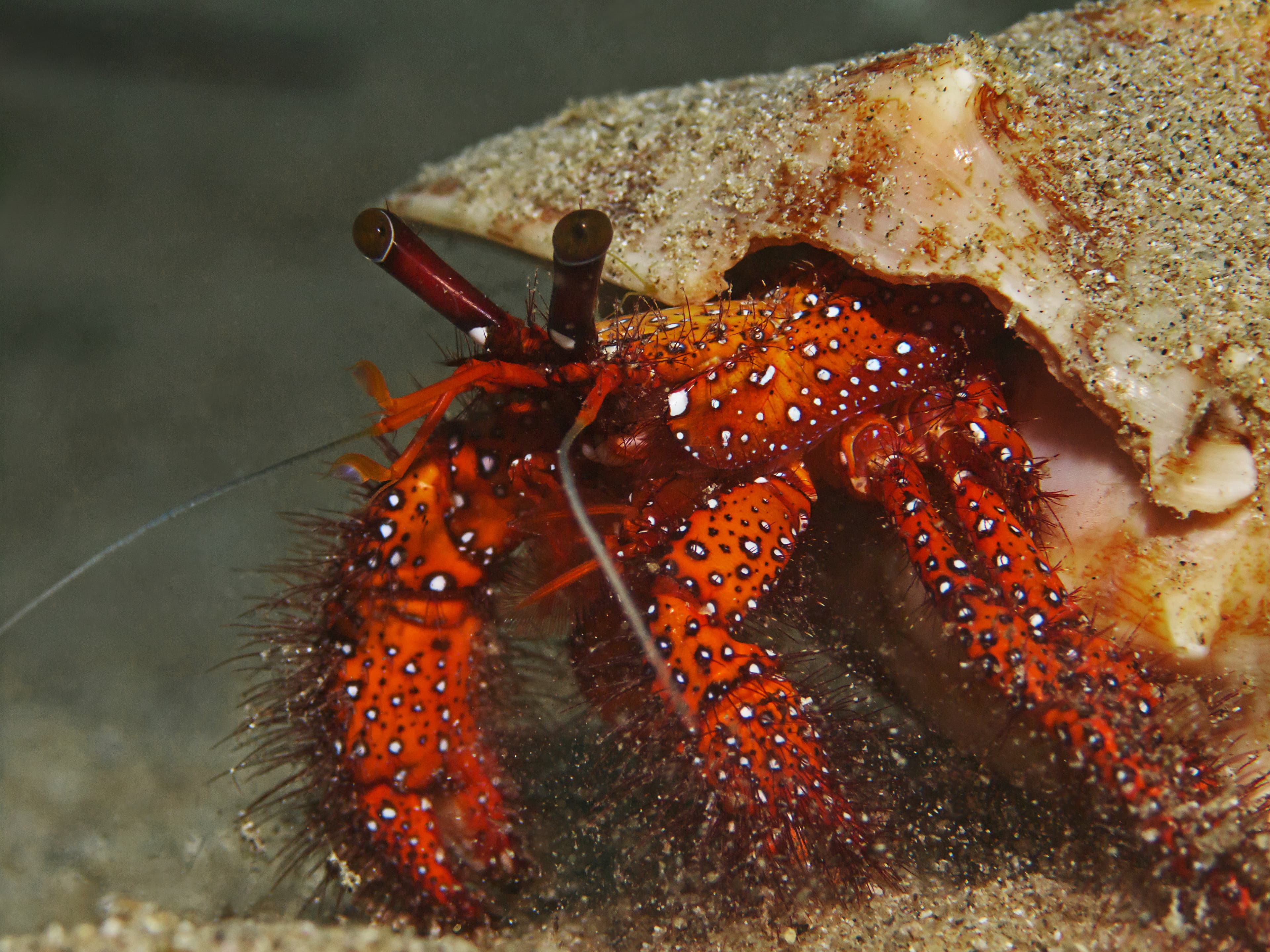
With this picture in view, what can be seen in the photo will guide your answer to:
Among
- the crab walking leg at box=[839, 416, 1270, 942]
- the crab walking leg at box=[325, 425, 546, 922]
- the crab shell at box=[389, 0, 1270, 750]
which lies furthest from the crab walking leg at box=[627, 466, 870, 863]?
the crab shell at box=[389, 0, 1270, 750]

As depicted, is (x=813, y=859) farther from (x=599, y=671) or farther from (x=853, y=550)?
(x=853, y=550)

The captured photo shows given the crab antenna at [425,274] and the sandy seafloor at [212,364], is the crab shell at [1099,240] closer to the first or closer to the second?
the crab antenna at [425,274]

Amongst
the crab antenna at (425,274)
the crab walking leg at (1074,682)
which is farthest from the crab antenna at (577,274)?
the crab walking leg at (1074,682)

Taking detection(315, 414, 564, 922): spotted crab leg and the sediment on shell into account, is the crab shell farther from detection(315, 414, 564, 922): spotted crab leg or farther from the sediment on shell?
detection(315, 414, 564, 922): spotted crab leg

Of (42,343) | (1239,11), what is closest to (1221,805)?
(1239,11)

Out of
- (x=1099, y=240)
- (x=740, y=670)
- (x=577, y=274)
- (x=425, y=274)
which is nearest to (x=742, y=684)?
(x=740, y=670)
